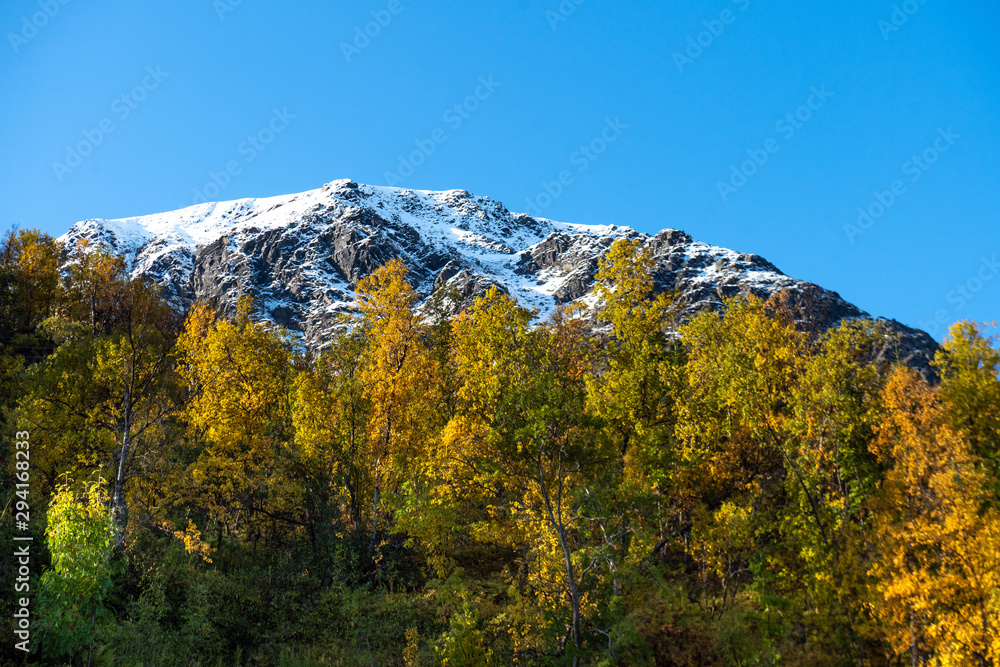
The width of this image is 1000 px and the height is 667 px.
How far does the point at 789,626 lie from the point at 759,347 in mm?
9968

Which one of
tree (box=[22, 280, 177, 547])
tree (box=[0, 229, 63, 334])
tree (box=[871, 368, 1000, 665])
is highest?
tree (box=[0, 229, 63, 334])

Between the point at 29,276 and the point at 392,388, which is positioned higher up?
the point at 29,276

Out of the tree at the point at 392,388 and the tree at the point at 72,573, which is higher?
the tree at the point at 392,388

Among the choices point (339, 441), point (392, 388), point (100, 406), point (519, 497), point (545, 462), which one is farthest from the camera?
point (392, 388)

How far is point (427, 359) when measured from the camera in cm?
2175

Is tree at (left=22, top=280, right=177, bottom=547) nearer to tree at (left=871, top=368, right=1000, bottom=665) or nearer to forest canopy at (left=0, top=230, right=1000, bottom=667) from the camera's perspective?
forest canopy at (left=0, top=230, right=1000, bottom=667)

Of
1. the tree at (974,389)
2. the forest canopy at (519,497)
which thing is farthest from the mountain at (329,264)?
the forest canopy at (519,497)

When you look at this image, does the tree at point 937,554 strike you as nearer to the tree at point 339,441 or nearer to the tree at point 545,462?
the tree at point 545,462

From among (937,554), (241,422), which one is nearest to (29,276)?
(241,422)

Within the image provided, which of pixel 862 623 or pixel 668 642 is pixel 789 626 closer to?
pixel 862 623

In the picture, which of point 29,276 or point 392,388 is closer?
point 392,388

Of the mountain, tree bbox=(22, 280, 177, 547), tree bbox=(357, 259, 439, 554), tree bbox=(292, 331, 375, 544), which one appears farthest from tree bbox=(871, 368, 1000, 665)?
the mountain

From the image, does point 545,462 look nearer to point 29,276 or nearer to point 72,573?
point 72,573

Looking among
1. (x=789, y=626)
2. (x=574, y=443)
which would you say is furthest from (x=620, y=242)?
(x=789, y=626)
